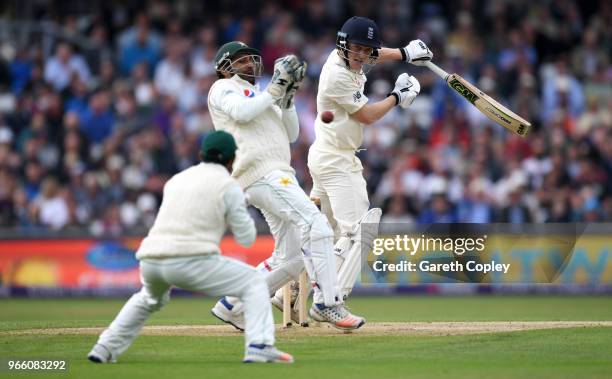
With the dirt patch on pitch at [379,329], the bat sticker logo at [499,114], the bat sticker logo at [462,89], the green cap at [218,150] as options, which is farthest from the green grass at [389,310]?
the green cap at [218,150]

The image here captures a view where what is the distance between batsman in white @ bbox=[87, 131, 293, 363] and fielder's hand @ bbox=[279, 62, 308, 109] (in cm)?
132

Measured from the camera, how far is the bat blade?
11203 mm

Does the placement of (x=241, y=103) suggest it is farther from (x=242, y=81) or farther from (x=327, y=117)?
(x=327, y=117)

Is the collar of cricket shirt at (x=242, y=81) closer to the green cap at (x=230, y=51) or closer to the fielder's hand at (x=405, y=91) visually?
the green cap at (x=230, y=51)

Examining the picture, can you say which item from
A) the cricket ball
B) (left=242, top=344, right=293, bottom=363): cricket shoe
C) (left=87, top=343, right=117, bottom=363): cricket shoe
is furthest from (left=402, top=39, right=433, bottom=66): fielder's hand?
(left=87, top=343, right=117, bottom=363): cricket shoe

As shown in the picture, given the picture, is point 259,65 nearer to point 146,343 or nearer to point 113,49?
point 146,343

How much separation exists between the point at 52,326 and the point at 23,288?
670 centimetres

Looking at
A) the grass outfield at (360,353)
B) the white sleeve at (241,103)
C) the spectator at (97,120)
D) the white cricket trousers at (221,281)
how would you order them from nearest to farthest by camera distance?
1. the grass outfield at (360,353)
2. the white cricket trousers at (221,281)
3. the white sleeve at (241,103)
4. the spectator at (97,120)

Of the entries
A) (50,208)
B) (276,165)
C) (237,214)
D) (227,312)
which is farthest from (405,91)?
(50,208)

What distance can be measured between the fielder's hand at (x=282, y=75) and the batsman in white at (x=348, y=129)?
39.8 inches

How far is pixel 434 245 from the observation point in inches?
544

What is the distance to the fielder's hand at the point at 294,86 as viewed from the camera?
957 cm

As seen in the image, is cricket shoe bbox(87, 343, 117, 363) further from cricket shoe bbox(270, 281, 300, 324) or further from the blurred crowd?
the blurred crowd

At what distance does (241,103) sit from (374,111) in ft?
4.54
